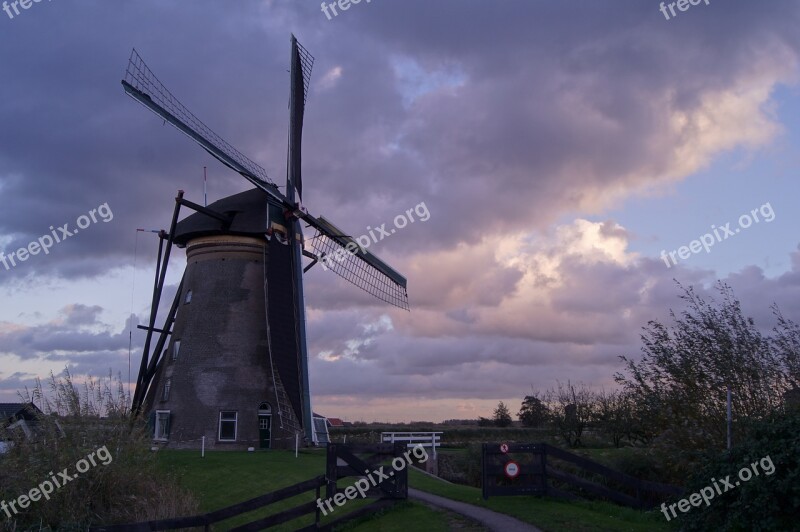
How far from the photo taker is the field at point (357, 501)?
13.6 meters

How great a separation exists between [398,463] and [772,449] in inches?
302

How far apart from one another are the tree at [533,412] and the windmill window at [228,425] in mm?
20907

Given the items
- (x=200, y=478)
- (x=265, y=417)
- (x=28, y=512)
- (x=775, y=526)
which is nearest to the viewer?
(x=775, y=526)

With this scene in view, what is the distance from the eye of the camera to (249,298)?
33688 mm

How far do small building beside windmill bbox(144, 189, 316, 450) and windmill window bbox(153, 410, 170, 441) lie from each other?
0.04m

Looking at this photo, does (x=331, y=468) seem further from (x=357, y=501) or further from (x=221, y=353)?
(x=221, y=353)

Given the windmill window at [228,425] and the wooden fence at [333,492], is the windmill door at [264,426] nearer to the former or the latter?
the windmill window at [228,425]

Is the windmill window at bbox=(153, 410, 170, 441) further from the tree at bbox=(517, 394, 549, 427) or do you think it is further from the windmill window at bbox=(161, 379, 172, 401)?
the tree at bbox=(517, 394, 549, 427)

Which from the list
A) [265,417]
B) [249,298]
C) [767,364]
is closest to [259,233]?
[249,298]

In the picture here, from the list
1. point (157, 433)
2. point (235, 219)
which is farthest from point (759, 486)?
point (157, 433)

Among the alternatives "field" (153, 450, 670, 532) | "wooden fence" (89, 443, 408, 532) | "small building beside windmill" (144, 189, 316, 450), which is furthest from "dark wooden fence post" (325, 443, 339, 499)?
"small building beside windmill" (144, 189, 316, 450)

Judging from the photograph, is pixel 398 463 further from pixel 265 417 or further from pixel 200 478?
pixel 265 417

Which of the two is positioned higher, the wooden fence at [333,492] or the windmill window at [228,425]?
the windmill window at [228,425]

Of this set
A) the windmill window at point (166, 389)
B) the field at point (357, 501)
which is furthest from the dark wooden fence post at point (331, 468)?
the windmill window at point (166, 389)
